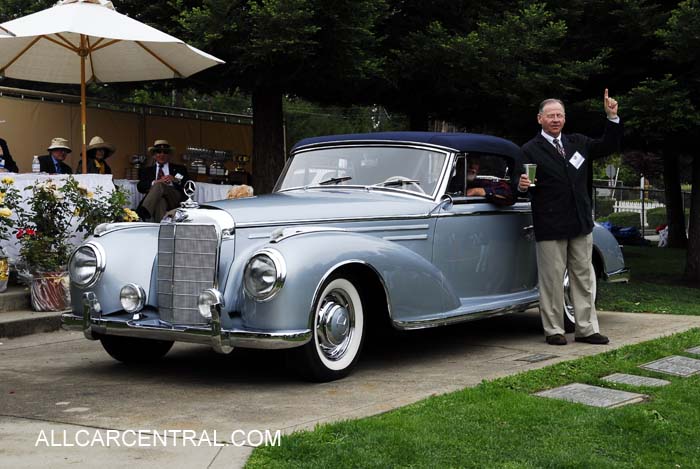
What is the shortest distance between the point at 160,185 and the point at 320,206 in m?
5.87

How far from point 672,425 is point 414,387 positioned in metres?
1.73

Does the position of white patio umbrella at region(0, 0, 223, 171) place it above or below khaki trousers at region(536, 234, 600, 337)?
above

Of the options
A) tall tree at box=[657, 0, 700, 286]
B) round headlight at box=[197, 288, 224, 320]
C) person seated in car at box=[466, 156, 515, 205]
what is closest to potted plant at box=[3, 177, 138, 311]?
round headlight at box=[197, 288, 224, 320]

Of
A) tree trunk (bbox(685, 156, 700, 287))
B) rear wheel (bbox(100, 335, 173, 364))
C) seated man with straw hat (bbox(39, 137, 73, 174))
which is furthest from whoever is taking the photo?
tree trunk (bbox(685, 156, 700, 287))

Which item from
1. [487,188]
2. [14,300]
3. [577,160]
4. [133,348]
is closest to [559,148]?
[577,160]

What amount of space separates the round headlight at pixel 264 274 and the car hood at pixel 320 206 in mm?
523

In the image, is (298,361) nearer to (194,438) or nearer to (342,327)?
(342,327)

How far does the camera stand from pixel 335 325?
20.6 ft

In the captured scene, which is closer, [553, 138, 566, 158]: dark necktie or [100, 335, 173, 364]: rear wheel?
[100, 335, 173, 364]: rear wheel

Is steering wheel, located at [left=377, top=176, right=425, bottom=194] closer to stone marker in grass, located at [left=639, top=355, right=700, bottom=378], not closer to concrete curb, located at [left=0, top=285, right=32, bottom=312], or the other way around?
stone marker in grass, located at [left=639, top=355, right=700, bottom=378]

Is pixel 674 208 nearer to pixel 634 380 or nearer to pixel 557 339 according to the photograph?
pixel 557 339

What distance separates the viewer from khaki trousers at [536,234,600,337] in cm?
781

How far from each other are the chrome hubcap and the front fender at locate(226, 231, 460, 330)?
29 centimetres

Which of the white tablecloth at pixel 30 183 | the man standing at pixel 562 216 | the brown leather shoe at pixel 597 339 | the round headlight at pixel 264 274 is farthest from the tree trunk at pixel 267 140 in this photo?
the round headlight at pixel 264 274
